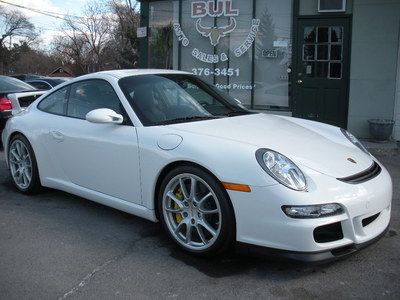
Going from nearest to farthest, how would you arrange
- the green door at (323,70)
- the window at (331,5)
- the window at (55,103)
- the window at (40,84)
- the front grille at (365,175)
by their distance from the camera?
the front grille at (365,175) < the window at (55,103) < the window at (331,5) < the green door at (323,70) < the window at (40,84)

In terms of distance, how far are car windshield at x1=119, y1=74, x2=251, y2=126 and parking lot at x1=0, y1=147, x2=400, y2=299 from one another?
1.04 m

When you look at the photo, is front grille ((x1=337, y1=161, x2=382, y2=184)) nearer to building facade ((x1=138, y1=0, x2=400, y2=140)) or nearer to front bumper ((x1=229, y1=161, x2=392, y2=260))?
front bumper ((x1=229, y1=161, x2=392, y2=260))

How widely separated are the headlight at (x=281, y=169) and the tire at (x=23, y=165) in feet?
9.47

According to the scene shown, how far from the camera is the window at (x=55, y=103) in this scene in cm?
517

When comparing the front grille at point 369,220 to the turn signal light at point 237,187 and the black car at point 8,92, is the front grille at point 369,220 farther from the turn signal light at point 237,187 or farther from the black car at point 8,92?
the black car at point 8,92

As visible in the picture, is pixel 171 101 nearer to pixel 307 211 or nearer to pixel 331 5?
pixel 307 211

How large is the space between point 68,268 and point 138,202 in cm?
81

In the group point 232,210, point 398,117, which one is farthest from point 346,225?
point 398,117

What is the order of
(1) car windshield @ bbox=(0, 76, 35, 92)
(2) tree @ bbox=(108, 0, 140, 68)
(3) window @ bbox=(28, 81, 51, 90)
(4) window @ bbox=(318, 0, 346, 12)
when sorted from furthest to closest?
(2) tree @ bbox=(108, 0, 140, 68) < (3) window @ bbox=(28, 81, 51, 90) < (4) window @ bbox=(318, 0, 346, 12) < (1) car windshield @ bbox=(0, 76, 35, 92)

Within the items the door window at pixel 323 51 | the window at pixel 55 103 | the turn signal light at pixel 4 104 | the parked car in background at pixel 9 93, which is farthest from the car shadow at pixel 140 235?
the door window at pixel 323 51

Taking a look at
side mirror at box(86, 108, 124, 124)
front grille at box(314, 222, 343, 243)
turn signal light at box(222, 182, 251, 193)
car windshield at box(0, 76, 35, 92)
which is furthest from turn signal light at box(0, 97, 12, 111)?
front grille at box(314, 222, 343, 243)

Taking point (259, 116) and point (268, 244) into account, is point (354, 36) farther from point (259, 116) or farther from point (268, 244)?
point (268, 244)

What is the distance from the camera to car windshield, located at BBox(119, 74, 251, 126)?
4.30 meters

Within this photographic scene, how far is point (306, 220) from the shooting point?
3230 mm
